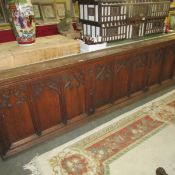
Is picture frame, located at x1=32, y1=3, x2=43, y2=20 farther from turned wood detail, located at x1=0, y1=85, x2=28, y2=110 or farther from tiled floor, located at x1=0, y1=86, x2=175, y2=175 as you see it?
tiled floor, located at x1=0, y1=86, x2=175, y2=175

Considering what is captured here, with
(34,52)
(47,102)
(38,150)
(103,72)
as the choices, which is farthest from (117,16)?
(38,150)

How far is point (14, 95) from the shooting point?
1201mm

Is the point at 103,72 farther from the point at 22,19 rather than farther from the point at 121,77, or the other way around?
the point at 22,19

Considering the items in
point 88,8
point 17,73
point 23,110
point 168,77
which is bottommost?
point 168,77

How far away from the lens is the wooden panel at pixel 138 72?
1.83 meters

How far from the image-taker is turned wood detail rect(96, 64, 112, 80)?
5.14 feet

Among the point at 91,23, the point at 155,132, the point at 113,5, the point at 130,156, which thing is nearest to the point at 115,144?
the point at 130,156

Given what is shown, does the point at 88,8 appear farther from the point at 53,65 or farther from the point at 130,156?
the point at 130,156

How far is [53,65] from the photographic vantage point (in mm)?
1256

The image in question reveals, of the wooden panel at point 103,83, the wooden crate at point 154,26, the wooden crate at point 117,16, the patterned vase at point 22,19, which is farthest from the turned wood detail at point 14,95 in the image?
the wooden crate at point 154,26

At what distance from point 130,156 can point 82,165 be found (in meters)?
0.40

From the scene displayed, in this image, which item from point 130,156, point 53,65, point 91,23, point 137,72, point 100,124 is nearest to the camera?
point 53,65

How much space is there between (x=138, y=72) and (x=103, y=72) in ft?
1.79

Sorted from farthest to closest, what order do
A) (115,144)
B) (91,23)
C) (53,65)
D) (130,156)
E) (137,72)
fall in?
(137,72)
(91,23)
(115,144)
(130,156)
(53,65)
